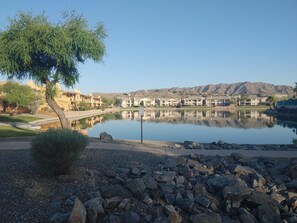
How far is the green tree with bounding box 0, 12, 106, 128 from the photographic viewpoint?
704 inches

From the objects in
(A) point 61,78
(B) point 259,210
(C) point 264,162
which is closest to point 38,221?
(B) point 259,210

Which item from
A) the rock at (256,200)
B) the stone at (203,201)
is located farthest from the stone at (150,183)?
the rock at (256,200)

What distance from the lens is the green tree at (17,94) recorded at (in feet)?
156

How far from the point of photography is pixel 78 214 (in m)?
5.74

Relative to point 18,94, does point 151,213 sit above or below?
below

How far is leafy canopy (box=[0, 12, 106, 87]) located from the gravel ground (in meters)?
9.57

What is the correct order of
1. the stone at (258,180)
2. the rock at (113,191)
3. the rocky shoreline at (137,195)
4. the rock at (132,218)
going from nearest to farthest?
the rock at (132,218), the rocky shoreline at (137,195), the rock at (113,191), the stone at (258,180)

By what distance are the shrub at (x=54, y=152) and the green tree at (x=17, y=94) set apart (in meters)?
43.6

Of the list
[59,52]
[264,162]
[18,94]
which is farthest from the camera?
[18,94]

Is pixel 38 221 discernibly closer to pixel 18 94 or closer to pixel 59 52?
pixel 59 52

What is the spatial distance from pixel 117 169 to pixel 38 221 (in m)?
3.39

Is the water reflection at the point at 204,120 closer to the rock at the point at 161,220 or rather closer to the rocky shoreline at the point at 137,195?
the rocky shoreline at the point at 137,195

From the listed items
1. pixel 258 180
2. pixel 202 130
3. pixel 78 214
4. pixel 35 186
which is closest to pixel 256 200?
pixel 258 180

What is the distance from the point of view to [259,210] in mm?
6711
